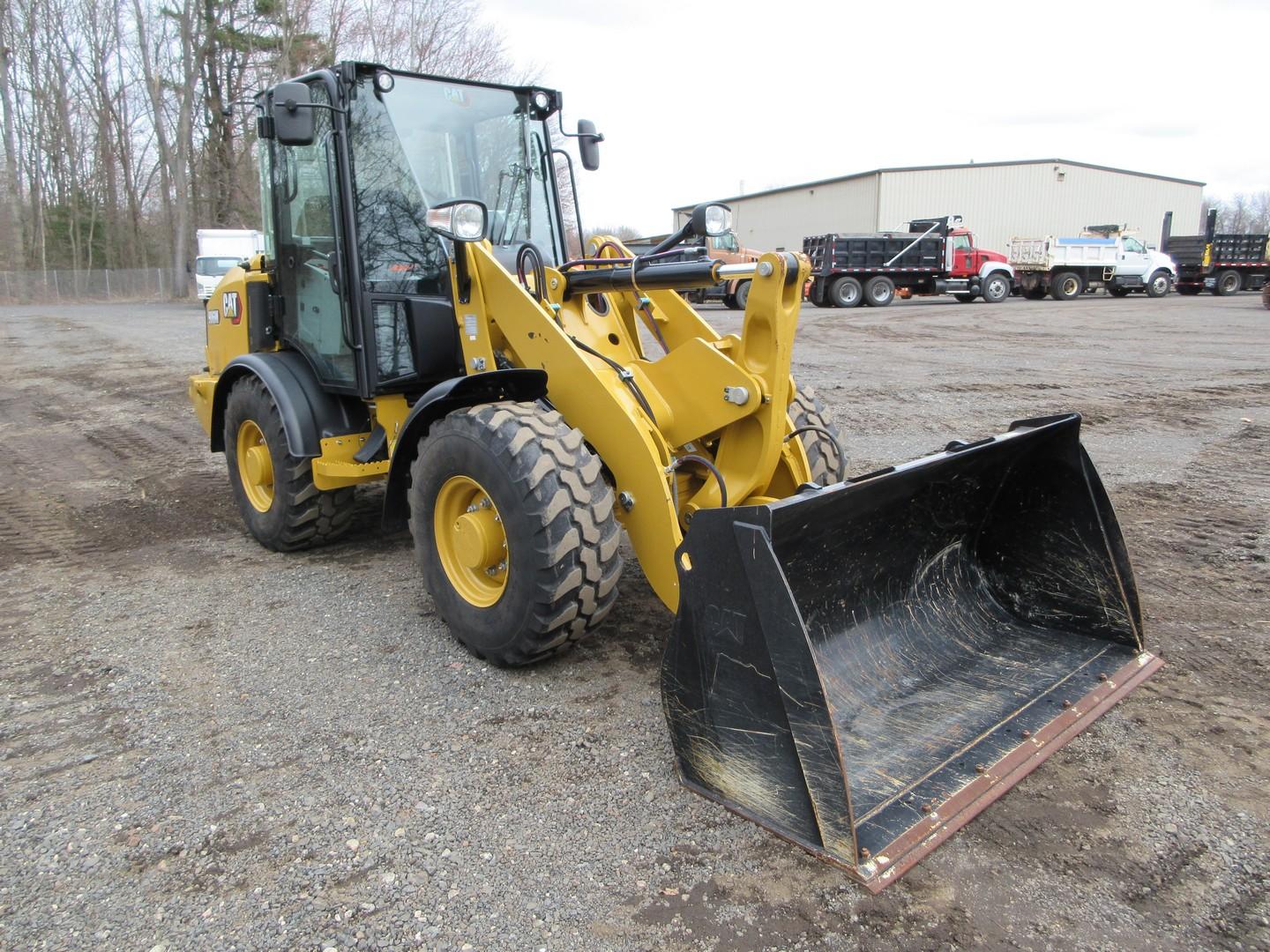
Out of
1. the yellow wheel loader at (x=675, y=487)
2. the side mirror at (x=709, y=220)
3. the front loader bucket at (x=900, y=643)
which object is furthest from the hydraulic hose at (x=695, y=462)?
the side mirror at (x=709, y=220)

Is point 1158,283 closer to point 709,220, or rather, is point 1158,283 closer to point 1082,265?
point 1082,265

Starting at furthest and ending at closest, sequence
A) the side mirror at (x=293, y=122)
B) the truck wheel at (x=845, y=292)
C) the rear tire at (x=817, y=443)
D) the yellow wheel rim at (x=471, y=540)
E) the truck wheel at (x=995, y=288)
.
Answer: the truck wheel at (x=995, y=288) → the truck wheel at (x=845, y=292) → the rear tire at (x=817, y=443) → the side mirror at (x=293, y=122) → the yellow wheel rim at (x=471, y=540)

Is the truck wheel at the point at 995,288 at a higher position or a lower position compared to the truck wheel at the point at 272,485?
higher

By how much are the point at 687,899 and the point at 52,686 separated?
277 centimetres

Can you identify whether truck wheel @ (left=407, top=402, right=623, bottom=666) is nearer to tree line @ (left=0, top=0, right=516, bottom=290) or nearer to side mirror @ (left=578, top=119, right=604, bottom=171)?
side mirror @ (left=578, top=119, right=604, bottom=171)

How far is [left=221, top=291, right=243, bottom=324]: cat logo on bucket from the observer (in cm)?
559

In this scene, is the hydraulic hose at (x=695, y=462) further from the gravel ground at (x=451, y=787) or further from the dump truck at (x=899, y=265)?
the dump truck at (x=899, y=265)

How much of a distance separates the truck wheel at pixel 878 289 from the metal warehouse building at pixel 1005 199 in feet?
62.3

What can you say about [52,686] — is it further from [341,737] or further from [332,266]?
[332,266]

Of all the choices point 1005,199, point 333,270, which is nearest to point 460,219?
point 333,270

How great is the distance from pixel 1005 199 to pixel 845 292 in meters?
24.5

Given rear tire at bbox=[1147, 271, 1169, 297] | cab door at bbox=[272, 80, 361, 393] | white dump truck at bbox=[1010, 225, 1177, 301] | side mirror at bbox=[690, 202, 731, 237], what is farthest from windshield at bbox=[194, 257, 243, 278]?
rear tire at bbox=[1147, 271, 1169, 297]

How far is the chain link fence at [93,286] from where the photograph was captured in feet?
126

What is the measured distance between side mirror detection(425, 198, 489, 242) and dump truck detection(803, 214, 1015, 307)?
22602 mm
